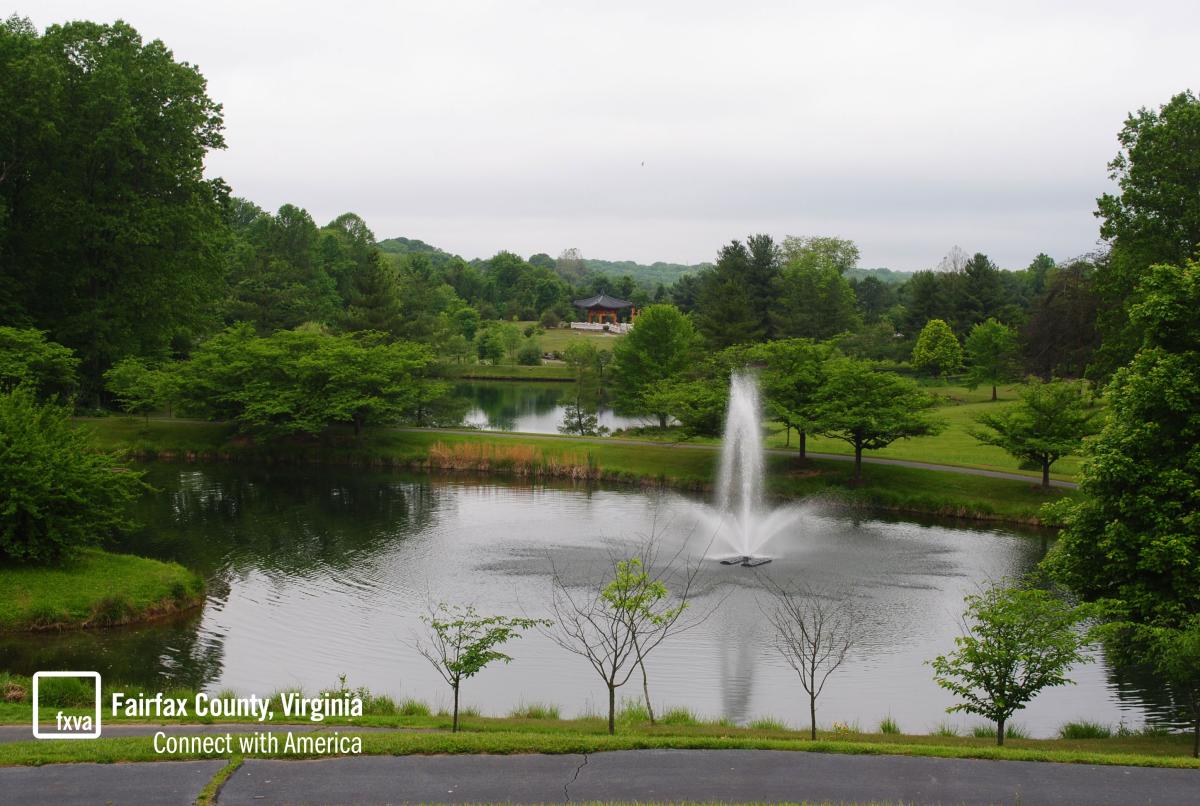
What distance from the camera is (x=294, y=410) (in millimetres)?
53812

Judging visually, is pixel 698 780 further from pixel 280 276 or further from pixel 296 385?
pixel 280 276

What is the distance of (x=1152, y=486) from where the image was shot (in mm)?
21766

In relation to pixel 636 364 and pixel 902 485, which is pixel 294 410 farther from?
pixel 902 485

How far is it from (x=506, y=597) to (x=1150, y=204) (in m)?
28.8

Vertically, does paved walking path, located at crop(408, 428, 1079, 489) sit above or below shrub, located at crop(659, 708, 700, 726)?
above

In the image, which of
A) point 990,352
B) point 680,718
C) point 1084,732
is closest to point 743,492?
point 1084,732

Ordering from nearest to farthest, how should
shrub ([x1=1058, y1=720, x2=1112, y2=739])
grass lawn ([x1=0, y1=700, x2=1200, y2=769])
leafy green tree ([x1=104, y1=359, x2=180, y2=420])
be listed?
grass lawn ([x1=0, y1=700, x2=1200, y2=769]) < shrub ([x1=1058, y1=720, x2=1112, y2=739]) < leafy green tree ([x1=104, y1=359, x2=180, y2=420])

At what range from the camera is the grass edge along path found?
14.4 metres

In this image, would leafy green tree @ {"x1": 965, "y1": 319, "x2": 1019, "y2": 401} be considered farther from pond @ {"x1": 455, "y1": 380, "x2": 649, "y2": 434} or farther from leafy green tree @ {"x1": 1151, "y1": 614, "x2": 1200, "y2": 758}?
leafy green tree @ {"x1": 1151, "y1": 614, "x2": 1200, "y2": 758}

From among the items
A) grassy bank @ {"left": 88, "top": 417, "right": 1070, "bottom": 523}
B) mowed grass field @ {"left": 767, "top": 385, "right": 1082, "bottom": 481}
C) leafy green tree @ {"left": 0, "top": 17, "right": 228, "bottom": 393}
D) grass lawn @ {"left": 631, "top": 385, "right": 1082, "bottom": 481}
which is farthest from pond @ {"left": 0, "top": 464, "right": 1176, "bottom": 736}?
leafy green tree @ {"left": 0, "top": 17, "right": 228, "bottom": 393}

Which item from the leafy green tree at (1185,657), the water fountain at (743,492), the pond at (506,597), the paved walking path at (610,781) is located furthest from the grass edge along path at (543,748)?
the water fountain at (743,492)

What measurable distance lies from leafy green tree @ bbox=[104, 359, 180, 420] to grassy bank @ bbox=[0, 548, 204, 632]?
1037 inches

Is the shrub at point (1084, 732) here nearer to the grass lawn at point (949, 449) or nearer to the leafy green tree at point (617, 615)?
the leafy green tree at point (617, 615)

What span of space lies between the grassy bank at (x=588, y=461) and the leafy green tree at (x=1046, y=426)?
1545 mm
